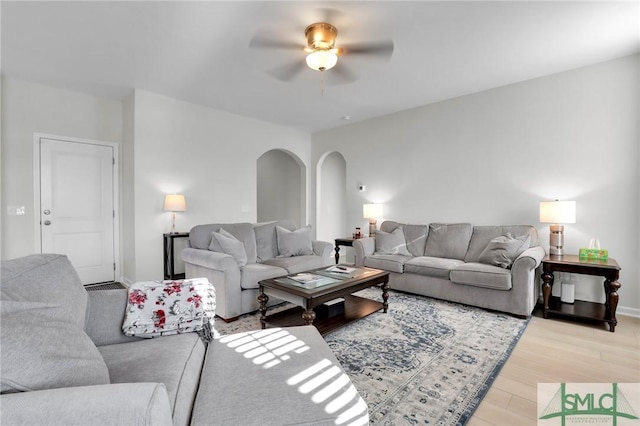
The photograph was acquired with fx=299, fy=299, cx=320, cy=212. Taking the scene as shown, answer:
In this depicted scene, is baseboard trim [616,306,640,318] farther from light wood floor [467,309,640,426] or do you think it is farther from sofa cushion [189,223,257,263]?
sofa cushion [189,223,257,263]

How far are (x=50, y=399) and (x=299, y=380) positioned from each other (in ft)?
2.36

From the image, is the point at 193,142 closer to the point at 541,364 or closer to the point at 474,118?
the point at 474,118

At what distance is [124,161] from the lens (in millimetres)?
4332

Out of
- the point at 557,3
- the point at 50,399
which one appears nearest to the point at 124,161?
the point at 50,399

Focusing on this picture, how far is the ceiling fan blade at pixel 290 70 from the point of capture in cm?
284

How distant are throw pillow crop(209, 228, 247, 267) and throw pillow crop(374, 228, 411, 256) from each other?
194 centimetres

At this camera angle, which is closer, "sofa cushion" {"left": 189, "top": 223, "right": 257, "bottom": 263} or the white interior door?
"sofa cushion" {"left": 189, "top": 223, "right": 257, "bottom": 263}

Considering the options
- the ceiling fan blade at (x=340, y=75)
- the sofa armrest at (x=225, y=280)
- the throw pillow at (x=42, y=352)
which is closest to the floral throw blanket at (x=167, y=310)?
the throw pillow at (x=42, y=352)

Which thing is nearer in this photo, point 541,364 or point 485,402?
point 485,402

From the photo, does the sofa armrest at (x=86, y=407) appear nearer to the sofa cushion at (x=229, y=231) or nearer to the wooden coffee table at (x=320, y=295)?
the wooden coffee table at (x=320, y=295)

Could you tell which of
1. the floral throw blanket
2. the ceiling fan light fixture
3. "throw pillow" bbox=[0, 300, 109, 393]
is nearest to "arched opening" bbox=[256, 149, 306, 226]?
the ceiling fan light fixture

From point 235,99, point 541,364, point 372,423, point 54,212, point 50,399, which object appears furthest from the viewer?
point 235,99

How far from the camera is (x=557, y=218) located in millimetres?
3107

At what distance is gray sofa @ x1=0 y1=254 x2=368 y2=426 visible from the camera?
72 centimetres
